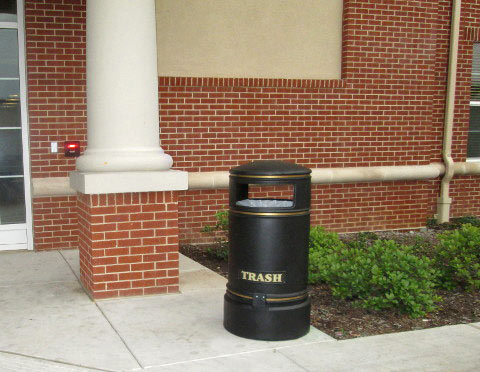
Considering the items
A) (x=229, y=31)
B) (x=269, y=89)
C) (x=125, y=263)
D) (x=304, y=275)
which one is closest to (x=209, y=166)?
(x=269, y=89)

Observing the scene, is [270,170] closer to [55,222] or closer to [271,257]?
[271,257]

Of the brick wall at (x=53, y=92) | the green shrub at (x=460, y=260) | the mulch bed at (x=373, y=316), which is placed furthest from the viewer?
the brick wall at (x=53, y=92)

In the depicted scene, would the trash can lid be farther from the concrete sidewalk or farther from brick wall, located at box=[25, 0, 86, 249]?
brick wall, located at box=[25, 0, 86, 249]

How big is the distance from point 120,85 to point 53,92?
7.97 ft

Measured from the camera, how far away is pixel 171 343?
4312 mm

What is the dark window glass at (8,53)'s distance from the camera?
24.0ft

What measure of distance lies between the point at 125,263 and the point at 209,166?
3087 millimetres

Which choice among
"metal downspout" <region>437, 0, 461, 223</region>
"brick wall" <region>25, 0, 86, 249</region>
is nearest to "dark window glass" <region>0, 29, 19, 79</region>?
"brick wall" <region>25, 0, 86, 249</region>

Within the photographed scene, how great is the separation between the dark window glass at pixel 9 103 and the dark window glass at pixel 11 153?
0.12m

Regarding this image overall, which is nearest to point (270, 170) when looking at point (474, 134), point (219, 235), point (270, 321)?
point (270, 321)

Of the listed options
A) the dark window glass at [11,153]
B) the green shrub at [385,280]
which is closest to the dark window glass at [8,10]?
the dark window glass at [11,153]

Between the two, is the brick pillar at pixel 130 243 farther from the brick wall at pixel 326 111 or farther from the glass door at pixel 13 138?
the brick wall at pixel 326 111

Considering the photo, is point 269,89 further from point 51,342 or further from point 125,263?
point 51,342

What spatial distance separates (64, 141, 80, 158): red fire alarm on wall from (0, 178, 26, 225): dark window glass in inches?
30.7
